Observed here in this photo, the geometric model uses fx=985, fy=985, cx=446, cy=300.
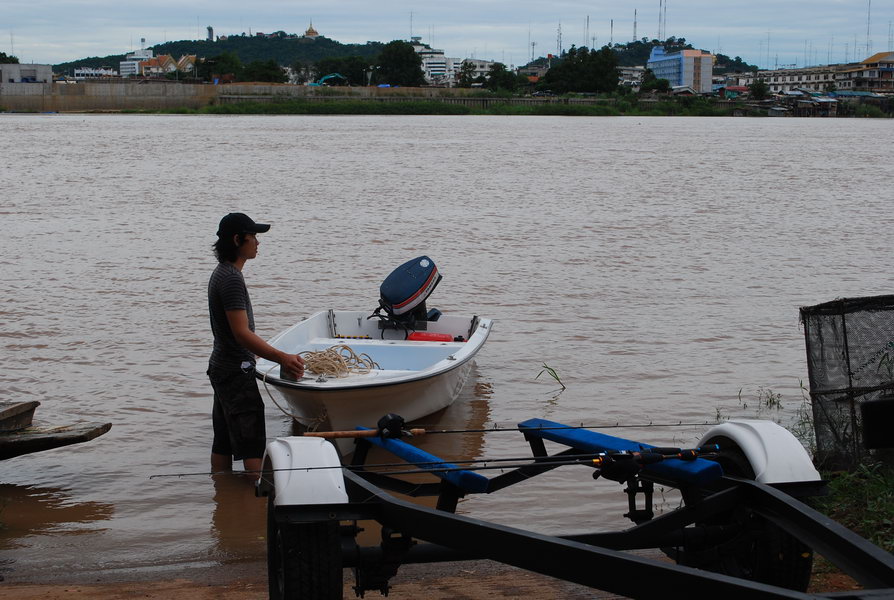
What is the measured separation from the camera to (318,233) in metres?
21.8

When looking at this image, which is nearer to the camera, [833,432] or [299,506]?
[299,506]

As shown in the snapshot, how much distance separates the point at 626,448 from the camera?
13.1ft

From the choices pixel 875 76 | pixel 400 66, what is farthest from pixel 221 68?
pixel 875 76

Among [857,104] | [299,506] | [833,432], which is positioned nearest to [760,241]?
[833,432]

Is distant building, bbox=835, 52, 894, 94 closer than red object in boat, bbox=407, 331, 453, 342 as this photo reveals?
No

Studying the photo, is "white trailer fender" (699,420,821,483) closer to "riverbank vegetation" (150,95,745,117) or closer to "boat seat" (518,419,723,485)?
"boat seat" (518,419,723,485)

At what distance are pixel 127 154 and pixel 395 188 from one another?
21.8 metres

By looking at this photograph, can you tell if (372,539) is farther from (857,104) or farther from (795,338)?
(857,104)

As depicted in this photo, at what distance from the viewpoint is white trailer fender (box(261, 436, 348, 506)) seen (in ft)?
11.2

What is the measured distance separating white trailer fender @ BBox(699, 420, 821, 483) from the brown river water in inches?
94.8

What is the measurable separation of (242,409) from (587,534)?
2891 millimetres

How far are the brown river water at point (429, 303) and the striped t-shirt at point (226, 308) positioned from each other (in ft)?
3.68

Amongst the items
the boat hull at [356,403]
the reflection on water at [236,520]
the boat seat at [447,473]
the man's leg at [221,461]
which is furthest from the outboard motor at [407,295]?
the boat seat at [447,473]

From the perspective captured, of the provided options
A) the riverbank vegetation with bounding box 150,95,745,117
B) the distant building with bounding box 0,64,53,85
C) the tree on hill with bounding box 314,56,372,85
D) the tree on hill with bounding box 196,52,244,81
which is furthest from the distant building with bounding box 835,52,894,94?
the distant building with bounding box 0,64,53,85
